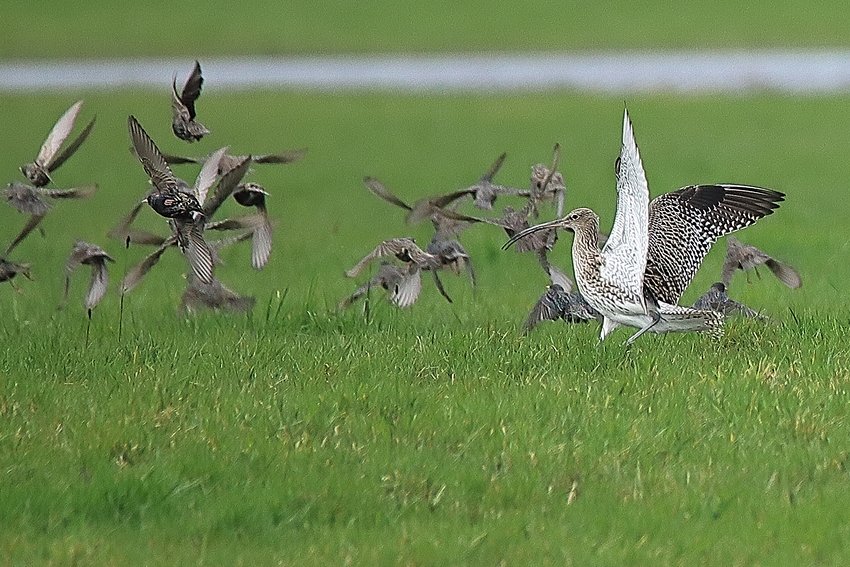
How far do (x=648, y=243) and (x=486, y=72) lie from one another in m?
26.4

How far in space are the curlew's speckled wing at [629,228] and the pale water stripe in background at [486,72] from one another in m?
20.8

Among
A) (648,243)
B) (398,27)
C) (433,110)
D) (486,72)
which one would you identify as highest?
(648,243)

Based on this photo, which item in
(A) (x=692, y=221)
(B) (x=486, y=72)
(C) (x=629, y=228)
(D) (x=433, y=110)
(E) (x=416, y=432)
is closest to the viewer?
(E) (x=416, y=432)

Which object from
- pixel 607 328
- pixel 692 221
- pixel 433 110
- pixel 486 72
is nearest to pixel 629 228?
pixel 607 328

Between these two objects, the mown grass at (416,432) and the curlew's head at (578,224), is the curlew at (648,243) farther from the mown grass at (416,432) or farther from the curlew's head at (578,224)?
the mown grass at (416,432)

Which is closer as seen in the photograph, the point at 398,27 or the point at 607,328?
the point at 607,328

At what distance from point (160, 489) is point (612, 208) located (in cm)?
974

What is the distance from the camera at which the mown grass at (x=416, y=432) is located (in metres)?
5.07

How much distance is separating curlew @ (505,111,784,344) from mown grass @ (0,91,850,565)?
0.27 metres

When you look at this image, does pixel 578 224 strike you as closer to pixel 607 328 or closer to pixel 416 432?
pixel 607 328

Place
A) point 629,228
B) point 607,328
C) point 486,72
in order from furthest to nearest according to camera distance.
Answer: point 486,72 → point 607,328 → point 629,228

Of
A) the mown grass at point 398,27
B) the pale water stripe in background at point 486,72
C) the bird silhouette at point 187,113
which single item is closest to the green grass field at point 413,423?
the bird silhouette at point 187,113

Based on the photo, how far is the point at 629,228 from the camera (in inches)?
269

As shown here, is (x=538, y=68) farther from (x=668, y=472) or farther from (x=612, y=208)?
(x=668, y=472)
